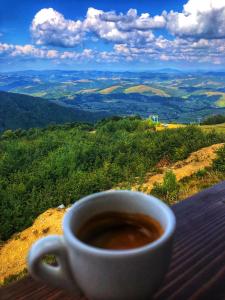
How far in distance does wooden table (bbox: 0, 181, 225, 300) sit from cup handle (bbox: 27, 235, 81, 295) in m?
0.17

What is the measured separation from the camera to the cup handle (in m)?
0.91

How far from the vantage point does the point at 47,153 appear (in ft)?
73.1

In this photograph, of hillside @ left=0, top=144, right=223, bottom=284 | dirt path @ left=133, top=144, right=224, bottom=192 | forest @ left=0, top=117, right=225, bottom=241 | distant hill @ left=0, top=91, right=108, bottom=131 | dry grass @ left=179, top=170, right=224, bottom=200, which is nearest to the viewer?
dry grass @ left=179, top=170, right=224, bottom=200

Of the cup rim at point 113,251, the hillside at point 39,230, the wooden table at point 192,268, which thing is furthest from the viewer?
the hillside at point 39,230

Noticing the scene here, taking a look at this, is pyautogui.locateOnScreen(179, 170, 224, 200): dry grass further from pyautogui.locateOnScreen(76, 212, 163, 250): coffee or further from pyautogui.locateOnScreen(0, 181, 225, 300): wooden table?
pyautogui.locateOnScreen(76, 212, 163, 250): coffee

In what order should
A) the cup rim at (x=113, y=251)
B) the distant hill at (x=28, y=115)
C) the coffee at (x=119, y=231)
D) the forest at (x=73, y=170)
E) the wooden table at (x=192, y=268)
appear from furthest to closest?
the distant hill at (x=28, y=115) → the forest at (x=73, y=170) → the wooden table at (x=192, y=268) → the coffee at (x=119, y=231) → the cup rim at (x=113, y=251)

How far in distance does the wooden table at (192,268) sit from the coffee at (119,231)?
0.19 meters

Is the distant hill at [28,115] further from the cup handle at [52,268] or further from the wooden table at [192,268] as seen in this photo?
the cup handle at [52,268]

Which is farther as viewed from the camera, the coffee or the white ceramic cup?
the coffee

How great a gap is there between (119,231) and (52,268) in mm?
190

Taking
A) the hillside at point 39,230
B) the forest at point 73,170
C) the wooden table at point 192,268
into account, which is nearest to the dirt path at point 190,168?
the hillside at point 39,230

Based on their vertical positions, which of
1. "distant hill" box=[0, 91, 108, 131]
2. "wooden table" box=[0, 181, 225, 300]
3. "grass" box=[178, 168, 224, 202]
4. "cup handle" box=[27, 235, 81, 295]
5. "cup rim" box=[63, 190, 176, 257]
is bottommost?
"distant hill" box=[0, 91, 108, 131]

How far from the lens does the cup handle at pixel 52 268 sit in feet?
2.98

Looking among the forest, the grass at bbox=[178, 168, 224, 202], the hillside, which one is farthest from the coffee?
the forest
